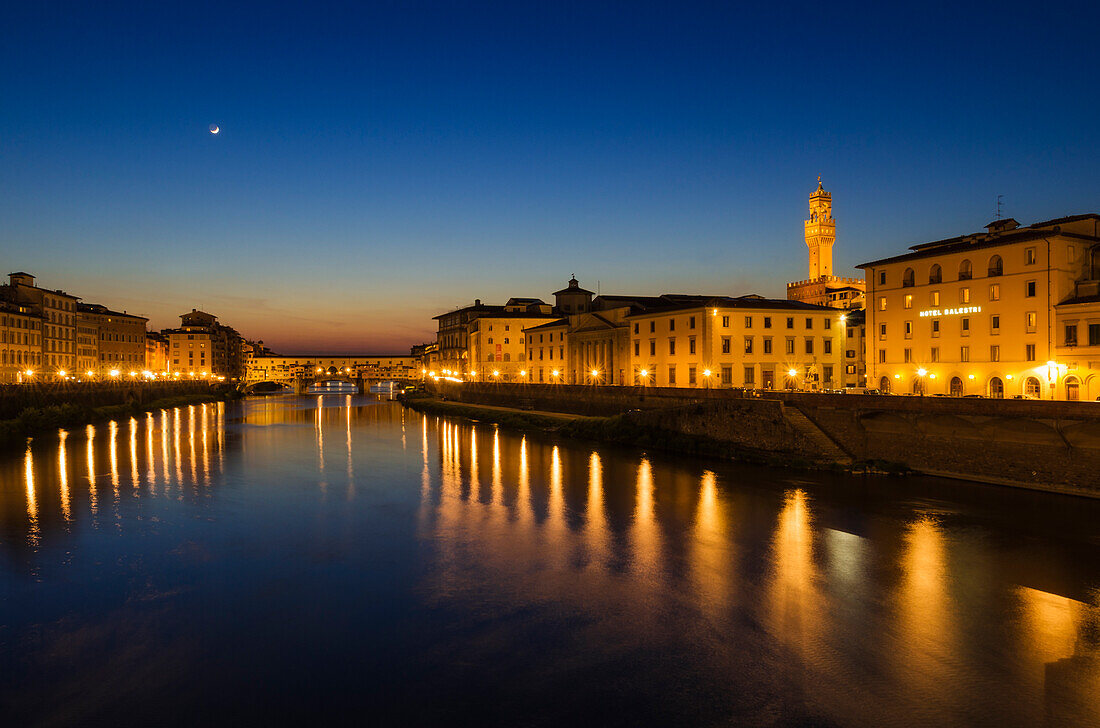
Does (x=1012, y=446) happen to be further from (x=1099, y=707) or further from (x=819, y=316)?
(x=819, y=316)

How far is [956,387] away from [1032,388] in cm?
444

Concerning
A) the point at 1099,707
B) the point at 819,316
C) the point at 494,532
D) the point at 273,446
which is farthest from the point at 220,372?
the point at 1099,707

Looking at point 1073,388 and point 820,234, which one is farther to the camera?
point 820,234

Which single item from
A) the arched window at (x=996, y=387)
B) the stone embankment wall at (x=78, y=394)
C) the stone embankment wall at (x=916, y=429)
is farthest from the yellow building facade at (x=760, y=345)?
the stone embankment wall at (x=78, y=394)

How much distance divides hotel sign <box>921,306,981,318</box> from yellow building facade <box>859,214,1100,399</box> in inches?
2.4

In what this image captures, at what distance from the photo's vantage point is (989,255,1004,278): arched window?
37938 mm

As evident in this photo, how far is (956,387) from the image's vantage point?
40.2 metres

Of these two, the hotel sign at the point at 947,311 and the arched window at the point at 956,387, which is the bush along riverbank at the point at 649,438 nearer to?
the arched window at the point at 956,387

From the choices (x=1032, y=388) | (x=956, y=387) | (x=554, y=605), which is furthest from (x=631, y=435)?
(x=554, y=605)

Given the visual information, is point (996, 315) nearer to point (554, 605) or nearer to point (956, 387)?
point (956, 387)

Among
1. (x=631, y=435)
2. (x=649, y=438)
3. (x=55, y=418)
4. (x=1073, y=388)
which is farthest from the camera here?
(x=55, y=418)

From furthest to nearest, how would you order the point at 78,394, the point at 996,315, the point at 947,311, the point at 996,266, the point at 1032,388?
the point at 78,394, the point at 947,311, the point at 996,266, the point at 996,315, the point at 1032,388

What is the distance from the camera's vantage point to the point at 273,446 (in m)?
49.9

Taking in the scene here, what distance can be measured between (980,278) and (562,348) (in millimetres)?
47268
